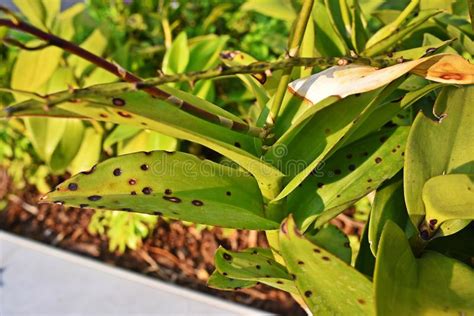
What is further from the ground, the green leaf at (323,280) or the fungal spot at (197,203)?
the fungal spot at (197,203)

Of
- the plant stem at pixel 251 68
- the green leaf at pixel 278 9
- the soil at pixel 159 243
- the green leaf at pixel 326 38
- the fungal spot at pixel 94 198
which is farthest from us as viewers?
the soil at pixel 159 243

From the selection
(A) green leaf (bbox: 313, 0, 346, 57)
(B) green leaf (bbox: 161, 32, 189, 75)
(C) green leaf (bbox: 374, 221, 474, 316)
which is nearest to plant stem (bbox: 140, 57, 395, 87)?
(C) green leaf (bbox: 374, 221, 474, 316)

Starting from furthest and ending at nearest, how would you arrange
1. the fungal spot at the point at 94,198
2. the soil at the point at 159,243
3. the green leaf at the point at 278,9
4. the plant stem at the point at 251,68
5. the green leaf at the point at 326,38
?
the soil at the point at 159,243
the green leaf at the point at 278,9
the green leaf at the point at 326,38
the fungal spot at the point at 94,198
the plant stem at the point at 251,68

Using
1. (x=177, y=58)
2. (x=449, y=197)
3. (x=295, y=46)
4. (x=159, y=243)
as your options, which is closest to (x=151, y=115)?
(x=295, y=46)

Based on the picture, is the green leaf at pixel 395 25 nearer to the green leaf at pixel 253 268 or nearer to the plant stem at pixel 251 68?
the plant stem at pixel 251 68

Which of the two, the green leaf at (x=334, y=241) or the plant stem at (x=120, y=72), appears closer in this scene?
the plant stem at (x=120, y=72)

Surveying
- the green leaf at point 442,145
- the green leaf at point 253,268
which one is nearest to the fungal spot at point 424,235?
the green leaf at point 442,145

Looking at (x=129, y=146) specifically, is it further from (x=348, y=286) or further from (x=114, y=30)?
(x=348, y=286)

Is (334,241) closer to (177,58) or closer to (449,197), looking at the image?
(449,197)

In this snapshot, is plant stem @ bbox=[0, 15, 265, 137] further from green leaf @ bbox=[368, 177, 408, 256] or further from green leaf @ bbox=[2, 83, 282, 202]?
green leaf @ bbox=[368, 177, 408, 256]
